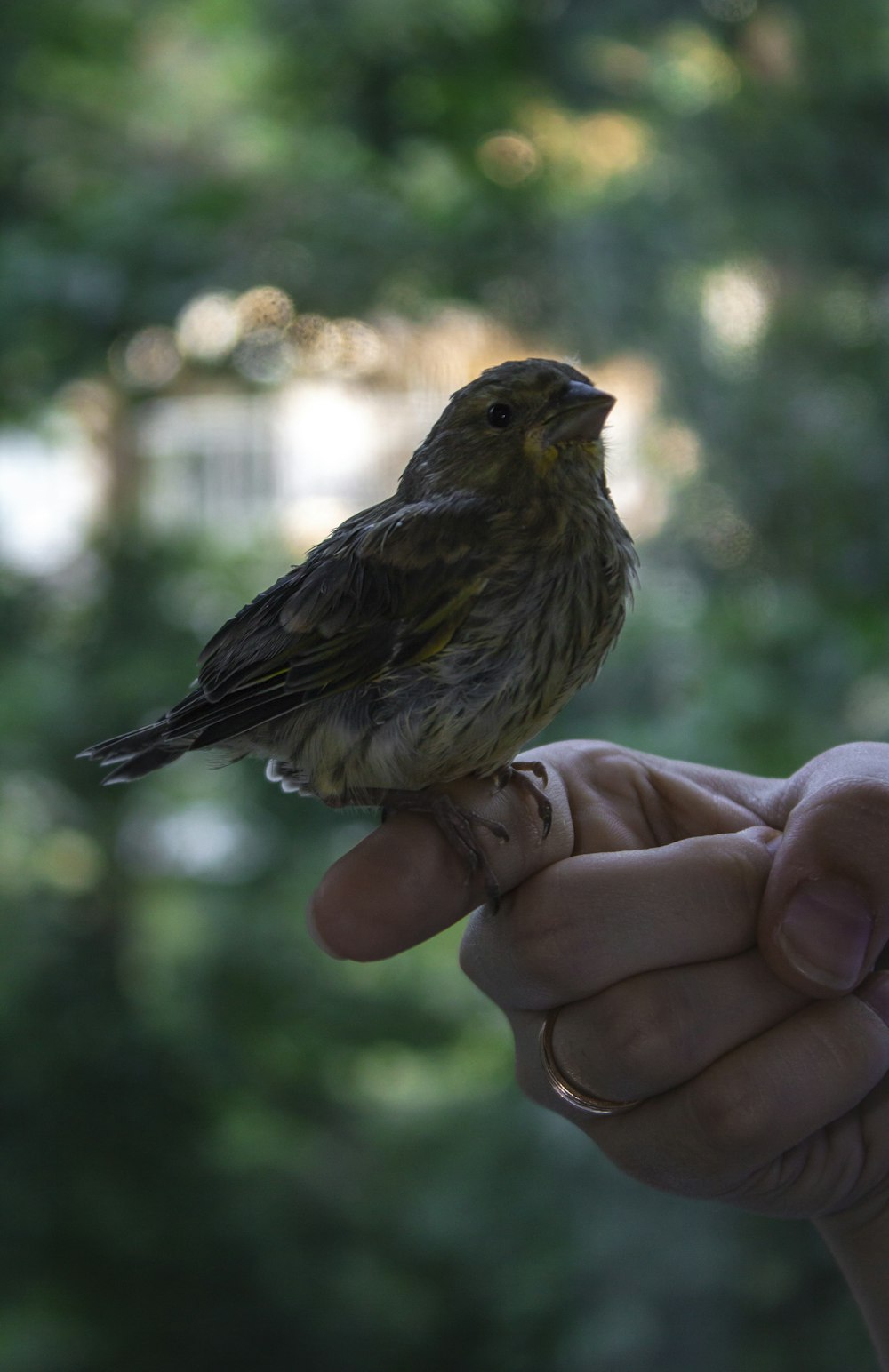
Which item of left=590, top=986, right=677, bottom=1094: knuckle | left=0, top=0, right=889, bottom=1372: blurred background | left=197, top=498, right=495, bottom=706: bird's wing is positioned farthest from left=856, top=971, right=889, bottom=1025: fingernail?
left=0, top=0, right=889, bottom=1372: blurred background

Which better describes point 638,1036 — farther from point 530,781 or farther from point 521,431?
point 521,431

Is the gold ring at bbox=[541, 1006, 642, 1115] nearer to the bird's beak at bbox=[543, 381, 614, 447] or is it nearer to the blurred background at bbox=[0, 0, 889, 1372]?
the bird's beak at bbox=[543, 381, 614, 447]

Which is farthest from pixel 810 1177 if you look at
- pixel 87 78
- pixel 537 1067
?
pixel 87 78

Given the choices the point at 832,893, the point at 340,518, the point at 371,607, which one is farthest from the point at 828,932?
the point at 340,518

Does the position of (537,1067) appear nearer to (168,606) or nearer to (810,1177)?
(810,1177)

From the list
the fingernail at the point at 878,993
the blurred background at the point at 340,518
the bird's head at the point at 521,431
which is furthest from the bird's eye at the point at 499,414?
the blurred background at the point at 340,518

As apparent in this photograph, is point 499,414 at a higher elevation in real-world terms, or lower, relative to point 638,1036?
higher
